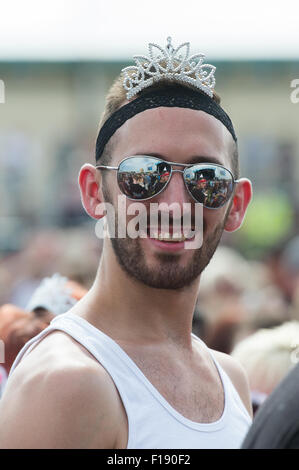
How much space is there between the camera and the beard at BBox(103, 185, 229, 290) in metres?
2.13

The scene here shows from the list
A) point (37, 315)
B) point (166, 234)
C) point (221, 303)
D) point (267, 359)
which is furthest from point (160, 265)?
point (221, 303)

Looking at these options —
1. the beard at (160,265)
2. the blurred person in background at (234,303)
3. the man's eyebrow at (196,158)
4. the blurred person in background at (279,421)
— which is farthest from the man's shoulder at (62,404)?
the blurred person in background at (234,303)

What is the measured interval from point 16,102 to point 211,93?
26.1m

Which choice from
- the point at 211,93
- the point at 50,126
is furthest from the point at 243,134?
the point at 211,93

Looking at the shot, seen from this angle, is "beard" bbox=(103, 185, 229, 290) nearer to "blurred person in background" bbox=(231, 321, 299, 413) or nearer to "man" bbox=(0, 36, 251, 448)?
"man" bbox=(0, 36, 251, 448)

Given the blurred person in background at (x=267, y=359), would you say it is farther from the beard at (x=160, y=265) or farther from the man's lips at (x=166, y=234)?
the man's lips at (x=166, y=234)

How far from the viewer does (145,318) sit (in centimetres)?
223

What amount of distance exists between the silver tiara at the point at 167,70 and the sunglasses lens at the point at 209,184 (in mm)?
276

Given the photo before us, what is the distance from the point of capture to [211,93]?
2.32 m

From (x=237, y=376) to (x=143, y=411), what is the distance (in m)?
0.70

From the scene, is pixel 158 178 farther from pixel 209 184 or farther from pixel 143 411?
pixel 143 411

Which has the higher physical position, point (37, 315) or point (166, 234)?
point (166, 234)

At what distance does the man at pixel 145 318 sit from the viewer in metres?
1.81
